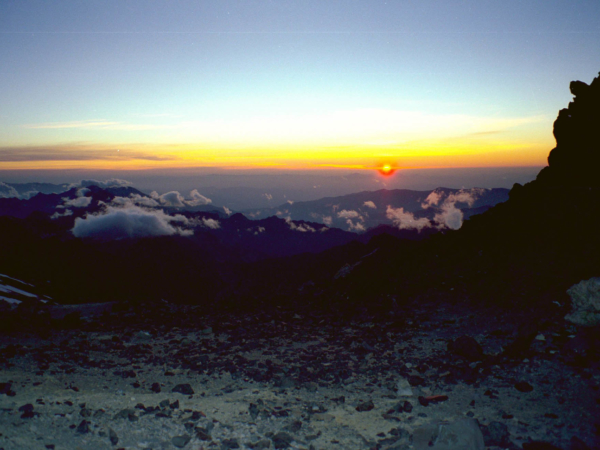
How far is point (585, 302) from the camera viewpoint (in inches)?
590

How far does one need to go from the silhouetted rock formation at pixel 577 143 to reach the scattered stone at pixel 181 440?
90.7 ft

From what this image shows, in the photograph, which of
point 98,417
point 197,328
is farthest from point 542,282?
point 98,417

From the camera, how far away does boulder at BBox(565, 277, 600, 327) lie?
1421 centimetres

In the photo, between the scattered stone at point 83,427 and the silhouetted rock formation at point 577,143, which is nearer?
the scattered stone at point 83,427

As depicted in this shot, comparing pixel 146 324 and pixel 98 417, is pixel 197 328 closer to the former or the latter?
pixel 146 324

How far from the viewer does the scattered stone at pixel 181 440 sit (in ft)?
27.6

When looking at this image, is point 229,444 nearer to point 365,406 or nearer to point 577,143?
point 365,406

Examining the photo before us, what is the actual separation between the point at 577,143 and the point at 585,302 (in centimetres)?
1636

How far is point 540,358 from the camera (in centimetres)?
1198

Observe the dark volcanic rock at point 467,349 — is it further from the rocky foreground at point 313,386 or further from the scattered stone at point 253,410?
the scattered stone at point 253,410

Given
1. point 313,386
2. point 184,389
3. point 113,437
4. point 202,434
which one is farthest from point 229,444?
point 313,386

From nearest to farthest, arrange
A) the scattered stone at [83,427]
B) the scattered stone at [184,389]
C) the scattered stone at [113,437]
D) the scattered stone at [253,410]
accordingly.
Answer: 1. the scattered stone at [113,437]
2. the scattered stone at [83,427]
3. the scattered stone at [253,410]
4. the scattered stone at [184,389]

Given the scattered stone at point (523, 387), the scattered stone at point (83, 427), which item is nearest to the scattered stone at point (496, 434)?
the scattered stone at point (523, 387)

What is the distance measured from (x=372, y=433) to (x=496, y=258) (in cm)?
1822
